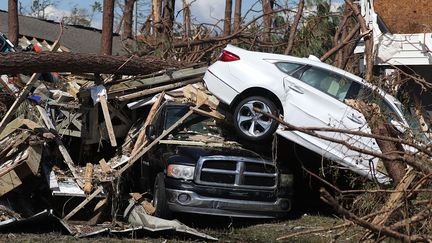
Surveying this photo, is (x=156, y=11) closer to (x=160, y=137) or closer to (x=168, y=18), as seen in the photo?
(x=168, y=18)

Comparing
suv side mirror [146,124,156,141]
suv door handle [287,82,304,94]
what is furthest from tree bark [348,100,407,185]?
suv side mirror [146,124,156,141]

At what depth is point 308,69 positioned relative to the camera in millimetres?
11000

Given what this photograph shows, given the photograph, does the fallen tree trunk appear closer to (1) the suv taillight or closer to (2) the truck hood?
(1) the suv taillight

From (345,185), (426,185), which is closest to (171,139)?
(345,185)

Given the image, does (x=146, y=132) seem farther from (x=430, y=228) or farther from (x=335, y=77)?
(x=430, y=228)

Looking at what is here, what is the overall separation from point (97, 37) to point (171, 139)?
27.6 metres

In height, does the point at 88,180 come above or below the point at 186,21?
below

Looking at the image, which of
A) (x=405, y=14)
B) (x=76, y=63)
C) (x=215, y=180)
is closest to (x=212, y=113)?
(x=215, y=180)

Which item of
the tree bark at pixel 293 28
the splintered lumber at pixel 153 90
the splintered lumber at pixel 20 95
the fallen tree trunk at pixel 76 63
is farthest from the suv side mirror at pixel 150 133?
the tree bark at pixel 293 28

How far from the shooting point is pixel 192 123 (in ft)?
36.2

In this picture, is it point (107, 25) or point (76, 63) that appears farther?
point (107, 25)

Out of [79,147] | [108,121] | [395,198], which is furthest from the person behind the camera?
[79,147]

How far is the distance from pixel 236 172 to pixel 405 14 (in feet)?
17.4

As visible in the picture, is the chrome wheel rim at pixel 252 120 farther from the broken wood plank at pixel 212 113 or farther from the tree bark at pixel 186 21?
the tree bark at pixel 186 21
